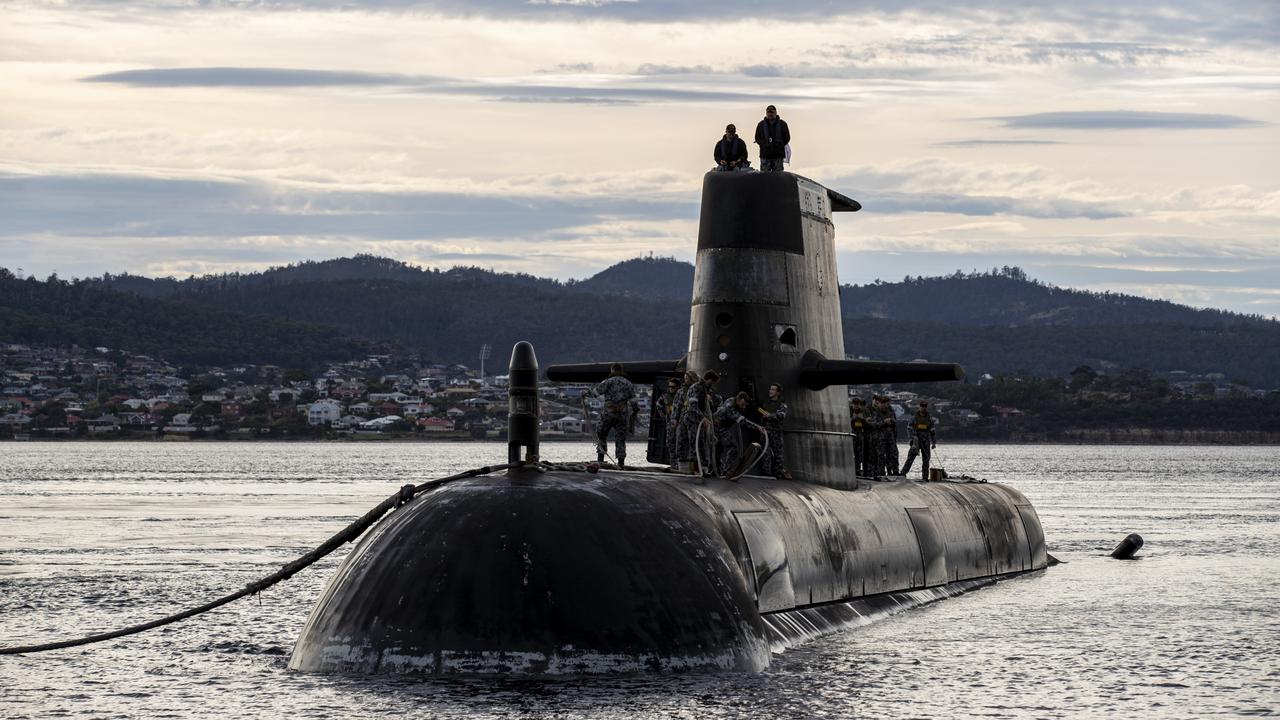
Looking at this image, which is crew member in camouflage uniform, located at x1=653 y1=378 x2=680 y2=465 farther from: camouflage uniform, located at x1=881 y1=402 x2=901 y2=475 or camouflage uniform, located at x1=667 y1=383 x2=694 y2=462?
camouflage uniform, located at x1=881 y1=402 x2=901 y2=475

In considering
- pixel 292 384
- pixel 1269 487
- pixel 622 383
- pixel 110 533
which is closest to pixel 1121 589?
pixel 622 383

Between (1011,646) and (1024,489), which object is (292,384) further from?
(1011,646)

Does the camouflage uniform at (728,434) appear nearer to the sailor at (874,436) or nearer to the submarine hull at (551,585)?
the submarine hull at (551,585)

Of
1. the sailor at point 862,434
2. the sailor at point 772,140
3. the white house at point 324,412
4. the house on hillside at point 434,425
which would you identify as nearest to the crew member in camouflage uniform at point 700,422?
the sailor at point 772,140

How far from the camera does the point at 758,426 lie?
66.1 feet

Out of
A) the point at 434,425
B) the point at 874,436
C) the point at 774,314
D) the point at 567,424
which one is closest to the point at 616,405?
the point at 774,314

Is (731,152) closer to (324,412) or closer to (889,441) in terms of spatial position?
(889,441)

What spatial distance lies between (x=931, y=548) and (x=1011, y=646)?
151 inches

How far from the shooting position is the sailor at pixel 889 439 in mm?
28109

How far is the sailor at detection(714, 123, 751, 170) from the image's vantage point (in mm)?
21844

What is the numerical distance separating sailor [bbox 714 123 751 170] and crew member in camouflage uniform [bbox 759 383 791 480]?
2788 mm

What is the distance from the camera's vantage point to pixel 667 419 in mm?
22375

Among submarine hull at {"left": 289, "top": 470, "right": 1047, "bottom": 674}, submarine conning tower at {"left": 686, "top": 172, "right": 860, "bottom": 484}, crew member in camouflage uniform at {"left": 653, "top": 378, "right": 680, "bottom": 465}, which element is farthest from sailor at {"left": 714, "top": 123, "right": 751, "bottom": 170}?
submarine hull at {"left": 289, "top": 470, "right": 1047, "bottom": 674}

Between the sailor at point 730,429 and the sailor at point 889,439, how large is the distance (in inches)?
312
